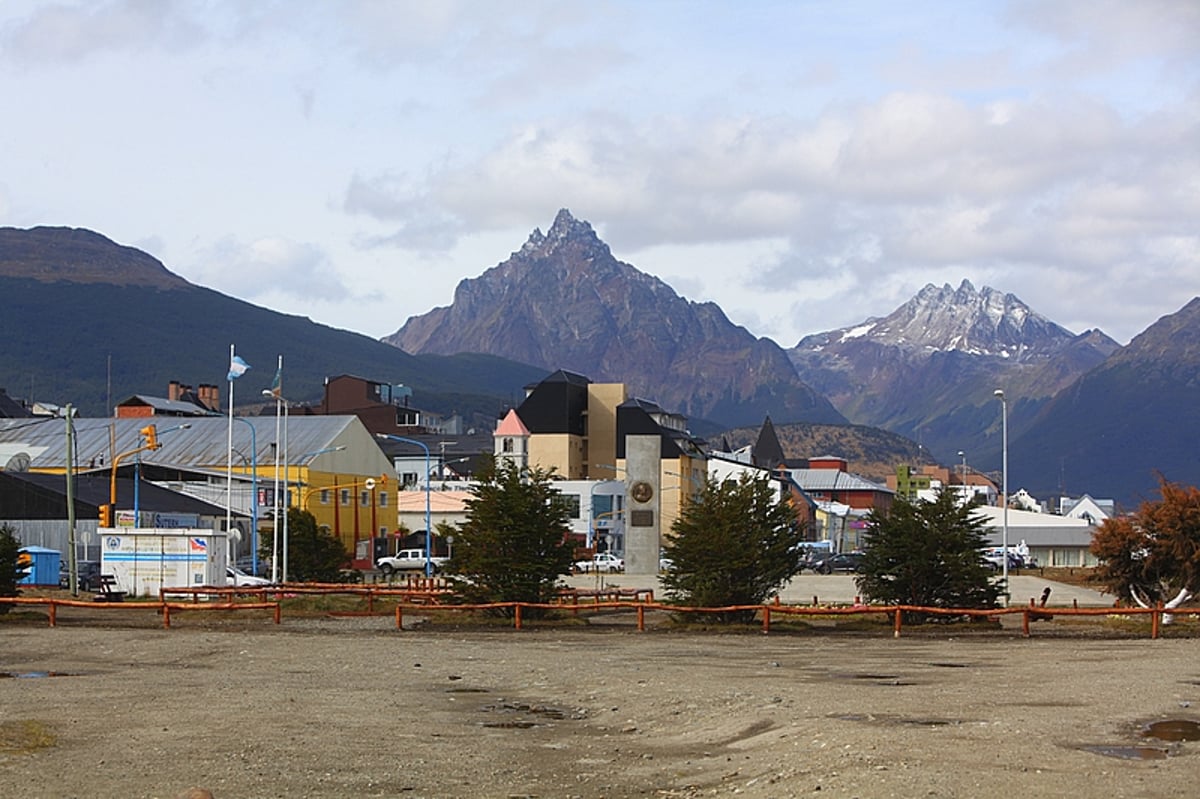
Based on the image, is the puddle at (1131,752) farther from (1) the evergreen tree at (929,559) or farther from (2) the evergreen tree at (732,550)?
(1) the evergreen tree at (929,559)

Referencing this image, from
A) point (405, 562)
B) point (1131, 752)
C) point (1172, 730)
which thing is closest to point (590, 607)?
point (1172, 730)

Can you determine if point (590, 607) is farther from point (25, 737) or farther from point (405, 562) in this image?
point (405, 562)

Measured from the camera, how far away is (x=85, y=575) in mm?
63156

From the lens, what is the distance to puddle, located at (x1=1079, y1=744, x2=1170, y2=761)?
53.3 feet


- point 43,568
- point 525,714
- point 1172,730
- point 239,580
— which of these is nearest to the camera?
point 1172,730

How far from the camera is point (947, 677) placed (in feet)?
87.1

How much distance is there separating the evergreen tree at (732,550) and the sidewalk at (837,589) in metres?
12.3

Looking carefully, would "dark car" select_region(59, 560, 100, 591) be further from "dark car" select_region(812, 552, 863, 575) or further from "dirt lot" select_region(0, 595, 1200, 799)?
"dark car" select_region(812, 552, 863, 575)

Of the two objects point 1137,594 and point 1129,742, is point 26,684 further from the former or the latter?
point 1137,594

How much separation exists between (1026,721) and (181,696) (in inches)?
503

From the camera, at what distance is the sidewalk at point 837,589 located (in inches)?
2553

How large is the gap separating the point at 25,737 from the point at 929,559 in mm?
29161

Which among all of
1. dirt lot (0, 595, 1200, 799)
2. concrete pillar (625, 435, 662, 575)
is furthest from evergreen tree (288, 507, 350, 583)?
dirt lot (0, 595, 1200, 799)

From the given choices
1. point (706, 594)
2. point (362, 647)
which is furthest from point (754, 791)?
point (706, 594)
